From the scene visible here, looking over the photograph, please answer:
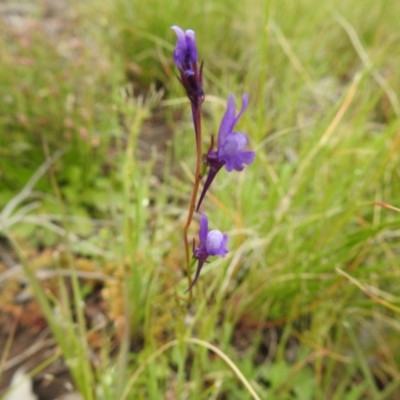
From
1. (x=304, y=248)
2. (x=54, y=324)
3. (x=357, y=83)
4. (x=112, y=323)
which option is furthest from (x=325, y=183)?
(x=54, y=324)

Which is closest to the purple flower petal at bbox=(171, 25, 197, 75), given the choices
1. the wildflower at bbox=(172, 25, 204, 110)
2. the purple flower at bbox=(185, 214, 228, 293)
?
the wildflower at bbox=(172, 25, 204, 110)

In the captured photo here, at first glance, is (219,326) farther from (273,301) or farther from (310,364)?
(310,364)

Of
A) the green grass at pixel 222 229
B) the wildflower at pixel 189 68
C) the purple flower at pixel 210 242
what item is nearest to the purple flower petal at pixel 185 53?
the wildflower at pixel 189 68

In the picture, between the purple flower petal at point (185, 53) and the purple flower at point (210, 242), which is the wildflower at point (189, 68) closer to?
the purple flower petal at point (185, 53)

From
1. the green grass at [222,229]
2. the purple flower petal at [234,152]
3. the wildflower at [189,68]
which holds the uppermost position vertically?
the wildflower at [189,68]

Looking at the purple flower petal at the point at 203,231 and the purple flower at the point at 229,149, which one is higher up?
the purple flower at the point at 229,149
